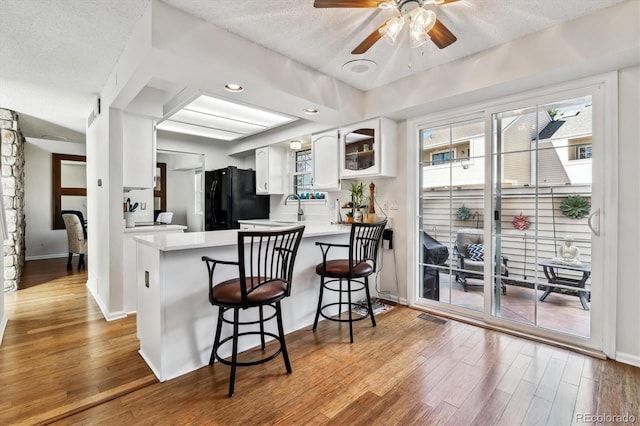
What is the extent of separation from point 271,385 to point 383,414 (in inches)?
27.8

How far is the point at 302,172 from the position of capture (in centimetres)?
492

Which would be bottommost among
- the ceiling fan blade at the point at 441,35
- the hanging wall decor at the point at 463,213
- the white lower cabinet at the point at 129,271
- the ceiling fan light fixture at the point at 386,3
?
the white lower cabinet at the point at 129,271

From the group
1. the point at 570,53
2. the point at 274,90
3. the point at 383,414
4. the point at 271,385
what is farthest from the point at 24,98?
the point at 570,53

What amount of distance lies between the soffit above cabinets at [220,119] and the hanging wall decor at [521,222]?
270 centimetres

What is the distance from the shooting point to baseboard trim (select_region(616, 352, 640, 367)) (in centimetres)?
215

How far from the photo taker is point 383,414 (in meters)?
1.67

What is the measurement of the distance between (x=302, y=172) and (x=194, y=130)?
172 cm

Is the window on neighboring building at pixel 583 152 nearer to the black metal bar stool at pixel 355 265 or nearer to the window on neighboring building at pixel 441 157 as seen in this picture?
the window on neighboring building at pixel 441 157

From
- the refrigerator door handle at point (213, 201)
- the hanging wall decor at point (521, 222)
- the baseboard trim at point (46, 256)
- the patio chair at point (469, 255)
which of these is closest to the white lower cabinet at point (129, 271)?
the refrigerator door handle at point (213, 201)

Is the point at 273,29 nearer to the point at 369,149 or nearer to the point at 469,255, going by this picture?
the point at 369,149

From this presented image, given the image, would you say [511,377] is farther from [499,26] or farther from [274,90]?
[274,90]

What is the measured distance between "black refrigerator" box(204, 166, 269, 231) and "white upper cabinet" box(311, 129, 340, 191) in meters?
1.58

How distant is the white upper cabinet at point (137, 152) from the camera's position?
324 cm

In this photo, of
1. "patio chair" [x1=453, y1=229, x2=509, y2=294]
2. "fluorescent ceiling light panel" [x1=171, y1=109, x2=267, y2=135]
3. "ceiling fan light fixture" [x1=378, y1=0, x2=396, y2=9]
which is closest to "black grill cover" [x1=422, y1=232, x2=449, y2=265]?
"patio chair" [x1=453, y1=229, x2=509, y2=294]
